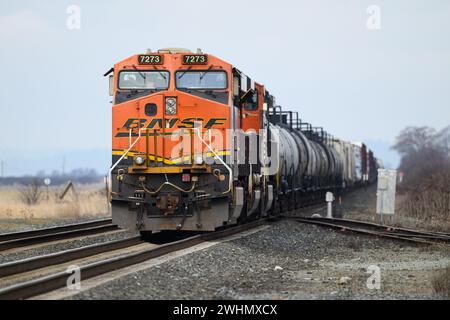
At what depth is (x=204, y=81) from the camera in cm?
1480

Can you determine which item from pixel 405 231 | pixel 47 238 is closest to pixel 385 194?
pixel 405 231

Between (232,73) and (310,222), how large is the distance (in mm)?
6836

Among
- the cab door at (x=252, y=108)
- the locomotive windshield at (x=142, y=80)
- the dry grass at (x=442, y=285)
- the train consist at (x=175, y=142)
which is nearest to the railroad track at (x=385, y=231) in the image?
the cab door at (x=252, y=108)

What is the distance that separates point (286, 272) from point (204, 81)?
5197 mm

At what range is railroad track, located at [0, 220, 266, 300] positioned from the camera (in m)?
8.06

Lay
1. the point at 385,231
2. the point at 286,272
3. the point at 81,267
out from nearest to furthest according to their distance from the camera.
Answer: the point at 81,267 → the point at 286,272 → the point at 385,231

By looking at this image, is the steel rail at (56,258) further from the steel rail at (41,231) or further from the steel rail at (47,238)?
the steel rail at (41,231)

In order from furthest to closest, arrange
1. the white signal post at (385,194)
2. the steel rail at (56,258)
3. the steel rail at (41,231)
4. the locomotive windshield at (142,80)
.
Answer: the white signal post at (385,194) → the steel rail at (41,231) → the locomotive windshield at (142,80) → the steel rail at (56,258)

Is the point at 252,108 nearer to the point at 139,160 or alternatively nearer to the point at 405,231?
the point at 139,160

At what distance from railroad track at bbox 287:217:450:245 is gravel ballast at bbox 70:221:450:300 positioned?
20.2 inches

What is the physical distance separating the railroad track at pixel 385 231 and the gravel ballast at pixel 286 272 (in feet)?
1.68

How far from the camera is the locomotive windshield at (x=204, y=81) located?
1474 cm
